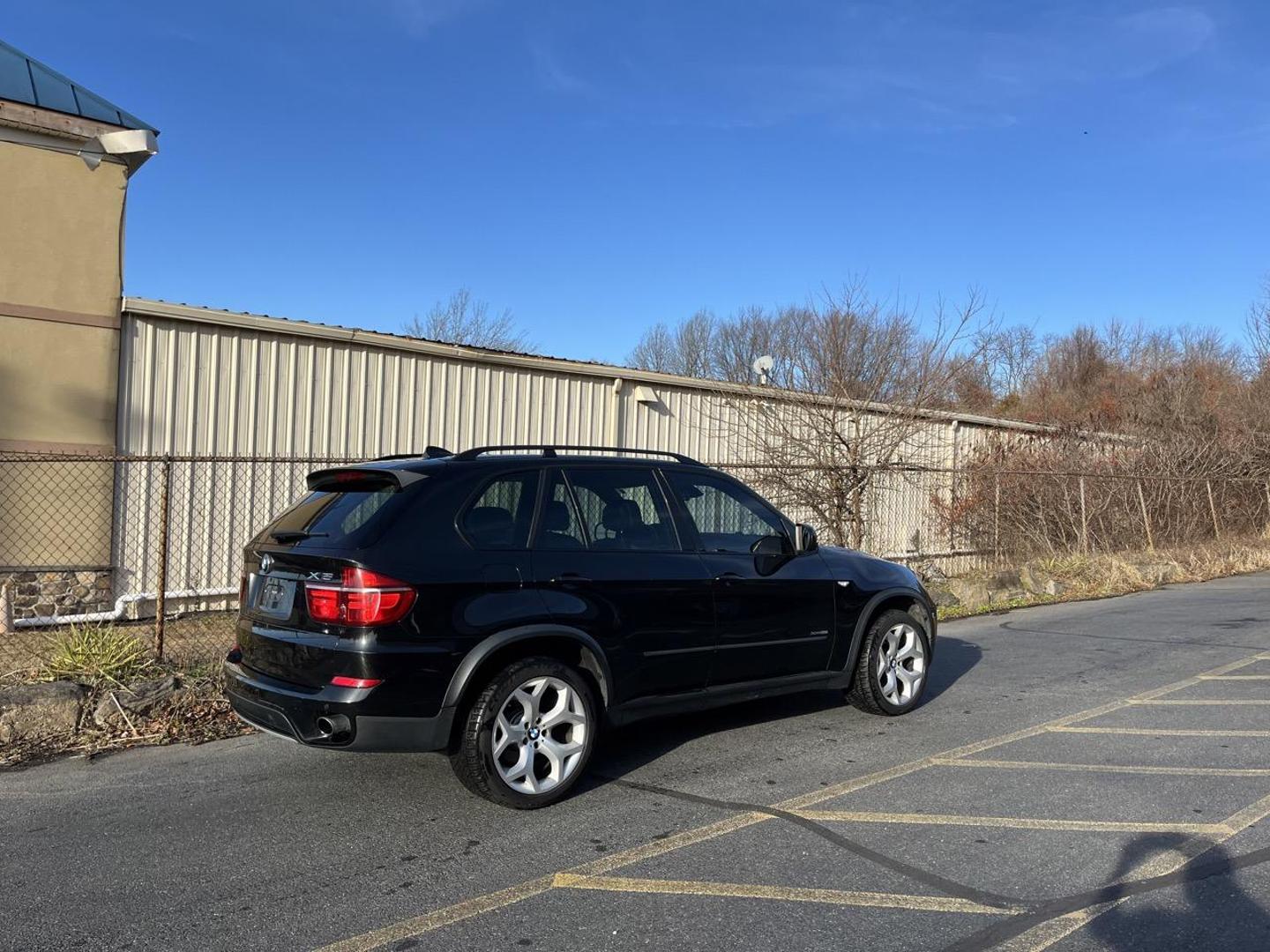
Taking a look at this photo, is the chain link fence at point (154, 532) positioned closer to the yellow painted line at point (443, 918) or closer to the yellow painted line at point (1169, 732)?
the yellow painted line at point (443, 918)

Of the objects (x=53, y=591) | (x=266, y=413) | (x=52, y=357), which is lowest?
(x=53, y=591)

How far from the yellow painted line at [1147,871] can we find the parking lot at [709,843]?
0.05ft

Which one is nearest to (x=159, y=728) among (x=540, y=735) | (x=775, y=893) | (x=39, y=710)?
(x=39, y=710)

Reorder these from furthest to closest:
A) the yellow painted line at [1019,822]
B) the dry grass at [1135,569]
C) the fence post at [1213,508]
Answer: the fence post at [1213,508] → the dry grass at [1135,569] → the yellow painted line at [1019,822]

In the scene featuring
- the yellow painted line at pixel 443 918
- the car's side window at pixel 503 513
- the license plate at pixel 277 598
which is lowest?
the yellow painted line at pixel 443 918

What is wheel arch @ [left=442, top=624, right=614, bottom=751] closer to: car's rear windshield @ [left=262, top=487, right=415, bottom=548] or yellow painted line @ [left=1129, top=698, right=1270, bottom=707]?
car's rear windshield @ [left=262, top=487, right=415, bottom=548]

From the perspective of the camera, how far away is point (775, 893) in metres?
3.87

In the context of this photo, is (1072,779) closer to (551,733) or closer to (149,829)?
(551,733)

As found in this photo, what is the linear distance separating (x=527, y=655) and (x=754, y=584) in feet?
5.11

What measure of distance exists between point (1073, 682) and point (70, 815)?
687 cm

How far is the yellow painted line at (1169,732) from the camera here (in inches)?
245

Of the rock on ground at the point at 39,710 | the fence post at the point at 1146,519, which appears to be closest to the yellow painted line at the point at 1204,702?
the rock on ground at the point at 39,710

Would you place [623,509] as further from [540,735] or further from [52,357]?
[52,357]

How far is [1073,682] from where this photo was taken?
7.94 meters
